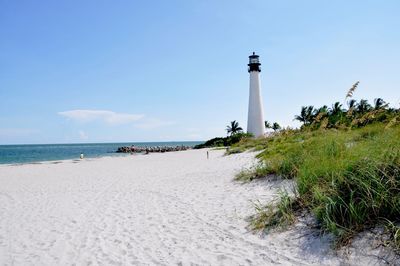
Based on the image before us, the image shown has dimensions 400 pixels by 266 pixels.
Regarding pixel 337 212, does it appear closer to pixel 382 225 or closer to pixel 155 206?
pixel 382 225

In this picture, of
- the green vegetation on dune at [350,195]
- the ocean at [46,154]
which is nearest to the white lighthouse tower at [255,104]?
the ocean at [46,154]

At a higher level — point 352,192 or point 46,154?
point 46,154

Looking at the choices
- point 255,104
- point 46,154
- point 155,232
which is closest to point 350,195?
point 155,232

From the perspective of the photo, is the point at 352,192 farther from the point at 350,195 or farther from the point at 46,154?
the point at 46,154

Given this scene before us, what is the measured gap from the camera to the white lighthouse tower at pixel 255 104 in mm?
38594

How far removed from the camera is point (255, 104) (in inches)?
1523

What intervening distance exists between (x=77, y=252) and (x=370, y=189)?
172 inches

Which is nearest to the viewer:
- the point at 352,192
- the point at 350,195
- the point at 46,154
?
the point at 352,192

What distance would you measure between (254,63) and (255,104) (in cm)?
516

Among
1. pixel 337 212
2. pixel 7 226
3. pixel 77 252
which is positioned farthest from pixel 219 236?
pixel 7 226

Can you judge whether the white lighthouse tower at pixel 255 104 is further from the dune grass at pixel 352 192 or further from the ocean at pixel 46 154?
the dune grass at pixel 352 192

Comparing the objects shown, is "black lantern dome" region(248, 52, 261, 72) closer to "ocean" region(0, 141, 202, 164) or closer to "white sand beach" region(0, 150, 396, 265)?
"ocean" region(0, 141, 202, 164)

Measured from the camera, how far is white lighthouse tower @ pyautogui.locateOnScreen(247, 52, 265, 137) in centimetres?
3859

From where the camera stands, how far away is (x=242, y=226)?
17.2 ft
